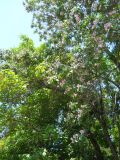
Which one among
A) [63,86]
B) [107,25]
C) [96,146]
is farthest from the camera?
[96,146]

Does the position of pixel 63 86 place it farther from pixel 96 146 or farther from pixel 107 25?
pixel 96 146

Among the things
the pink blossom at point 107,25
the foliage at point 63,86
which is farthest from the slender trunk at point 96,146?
the pink blossom at point 107,25

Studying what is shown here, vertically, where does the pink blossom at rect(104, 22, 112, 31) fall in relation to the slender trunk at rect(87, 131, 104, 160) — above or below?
above

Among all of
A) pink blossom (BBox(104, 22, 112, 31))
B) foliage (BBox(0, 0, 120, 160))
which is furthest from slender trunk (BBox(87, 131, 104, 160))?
pink blossom (BBox(104, 22, 112, 31))

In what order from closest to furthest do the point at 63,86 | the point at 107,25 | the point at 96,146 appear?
the point at 107,25 < the point at 63,86 < the point at 96,146

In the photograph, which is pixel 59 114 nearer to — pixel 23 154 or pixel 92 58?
pixel 23 154

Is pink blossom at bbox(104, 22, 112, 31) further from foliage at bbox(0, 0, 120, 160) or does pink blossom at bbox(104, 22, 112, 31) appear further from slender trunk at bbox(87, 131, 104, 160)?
slender trunk at bbox(87, 131, 104, 160)

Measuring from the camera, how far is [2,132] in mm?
18891

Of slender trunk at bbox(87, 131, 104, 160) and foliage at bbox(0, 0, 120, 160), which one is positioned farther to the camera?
slender trunk at bbox(87, 131, 104, 160)

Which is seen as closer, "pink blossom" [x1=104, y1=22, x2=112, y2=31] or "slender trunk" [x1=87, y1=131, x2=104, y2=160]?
"pink blossom" [x1=104, y1=22, x2=112, y2=31]

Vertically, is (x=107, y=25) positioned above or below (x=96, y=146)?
above

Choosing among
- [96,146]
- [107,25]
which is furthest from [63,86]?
[96,146]

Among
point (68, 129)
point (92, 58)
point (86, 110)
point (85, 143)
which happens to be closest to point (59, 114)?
point (68, 129)

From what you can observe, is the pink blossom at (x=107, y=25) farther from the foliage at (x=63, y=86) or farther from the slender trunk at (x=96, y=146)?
the slender trunk at (x=96, y=146)
